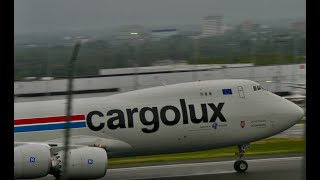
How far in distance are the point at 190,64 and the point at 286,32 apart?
4958 millimetres

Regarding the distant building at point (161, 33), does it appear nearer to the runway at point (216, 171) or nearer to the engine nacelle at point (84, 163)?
the runway at point (216, 171)

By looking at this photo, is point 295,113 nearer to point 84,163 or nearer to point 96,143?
point 96,143

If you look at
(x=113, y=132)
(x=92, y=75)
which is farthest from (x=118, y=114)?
(x=92, y=75)

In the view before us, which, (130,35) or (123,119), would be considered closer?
(123,119)

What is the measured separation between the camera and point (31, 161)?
1347 centimetres

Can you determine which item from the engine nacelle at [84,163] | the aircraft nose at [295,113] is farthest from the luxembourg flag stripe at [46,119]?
the aircraft nose at [295,113]

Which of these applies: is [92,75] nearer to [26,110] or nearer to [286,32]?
[26,110]

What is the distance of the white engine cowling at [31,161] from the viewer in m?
13.3

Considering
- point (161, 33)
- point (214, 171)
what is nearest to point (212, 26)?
point (161, 33)

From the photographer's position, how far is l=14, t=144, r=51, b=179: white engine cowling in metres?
13.3

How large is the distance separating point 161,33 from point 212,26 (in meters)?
4.34

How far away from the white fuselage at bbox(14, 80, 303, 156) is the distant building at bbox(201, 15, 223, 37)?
14119 millimetres

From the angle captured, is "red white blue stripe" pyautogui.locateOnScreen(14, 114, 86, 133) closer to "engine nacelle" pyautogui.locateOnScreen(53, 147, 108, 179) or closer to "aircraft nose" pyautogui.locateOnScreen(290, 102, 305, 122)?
"engine nacelle" pyautogui.locateOnScreen(53, 147, 108, 179)

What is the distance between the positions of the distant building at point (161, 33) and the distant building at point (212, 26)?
8.60ft
